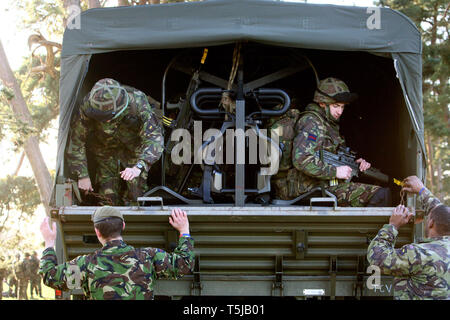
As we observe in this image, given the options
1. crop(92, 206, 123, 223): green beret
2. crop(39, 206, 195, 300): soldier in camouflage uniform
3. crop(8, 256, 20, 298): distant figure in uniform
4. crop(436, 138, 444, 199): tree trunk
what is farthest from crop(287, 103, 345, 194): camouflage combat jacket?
crop(436, 138, 444, 199): tree trunk

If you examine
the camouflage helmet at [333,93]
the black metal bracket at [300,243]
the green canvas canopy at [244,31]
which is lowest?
the black metal bracket at [300,243]

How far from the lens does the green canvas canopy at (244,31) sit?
4895mm

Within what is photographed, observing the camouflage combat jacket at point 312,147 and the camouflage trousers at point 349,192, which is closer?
the camouflage combat jacket at point 312,147

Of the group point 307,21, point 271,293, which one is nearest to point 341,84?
point 307,21

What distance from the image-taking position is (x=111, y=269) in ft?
12.9

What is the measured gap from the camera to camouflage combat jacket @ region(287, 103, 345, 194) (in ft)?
17.2

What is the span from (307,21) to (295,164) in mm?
1213

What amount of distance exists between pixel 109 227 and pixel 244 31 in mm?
1927

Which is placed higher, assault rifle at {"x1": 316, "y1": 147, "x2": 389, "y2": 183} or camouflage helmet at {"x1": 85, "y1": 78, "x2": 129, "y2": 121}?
camouflage helmet at {"x1": 85, "y1": 78, "x2": 129, "y2": 121}

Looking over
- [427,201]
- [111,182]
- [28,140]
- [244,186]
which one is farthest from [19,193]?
[427,201]

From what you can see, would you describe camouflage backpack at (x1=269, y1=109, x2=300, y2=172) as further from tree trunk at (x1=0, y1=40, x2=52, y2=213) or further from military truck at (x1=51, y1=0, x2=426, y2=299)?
tree trunk at (x1=0, y1=40, x2=52, y2=213)

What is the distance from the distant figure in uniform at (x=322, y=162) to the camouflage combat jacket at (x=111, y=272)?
5.68 feet

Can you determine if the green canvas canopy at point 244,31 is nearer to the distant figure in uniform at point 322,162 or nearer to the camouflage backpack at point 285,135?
the distant figure in uniform at point 322,162

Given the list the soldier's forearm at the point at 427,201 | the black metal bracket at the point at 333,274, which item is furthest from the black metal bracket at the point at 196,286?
the soldier's forearm at the point at 427,201
